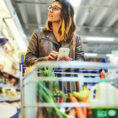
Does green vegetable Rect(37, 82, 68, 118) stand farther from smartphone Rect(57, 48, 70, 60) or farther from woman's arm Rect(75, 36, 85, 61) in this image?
woman's arm Rect(75, 36, 85, 61)

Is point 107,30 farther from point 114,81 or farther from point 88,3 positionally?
point 114,81

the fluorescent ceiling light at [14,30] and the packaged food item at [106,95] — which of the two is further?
the fluorescent ceiling light at [14,30]

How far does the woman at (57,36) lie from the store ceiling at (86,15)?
5.90 metres

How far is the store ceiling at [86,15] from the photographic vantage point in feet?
25.2

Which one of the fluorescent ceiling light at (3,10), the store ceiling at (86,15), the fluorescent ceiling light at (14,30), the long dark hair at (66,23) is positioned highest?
the store ceiling at (86,15)

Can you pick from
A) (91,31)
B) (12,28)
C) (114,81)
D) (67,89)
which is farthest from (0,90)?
(91,31)

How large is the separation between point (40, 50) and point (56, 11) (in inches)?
15.4

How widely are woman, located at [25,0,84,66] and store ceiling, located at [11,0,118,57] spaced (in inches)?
232

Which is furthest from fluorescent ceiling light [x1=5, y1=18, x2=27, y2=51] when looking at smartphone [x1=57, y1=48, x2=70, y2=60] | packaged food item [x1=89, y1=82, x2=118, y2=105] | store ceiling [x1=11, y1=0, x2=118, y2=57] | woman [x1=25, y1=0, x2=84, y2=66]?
packaged food item [x1=89, y1=82, x2=118, y2=105]

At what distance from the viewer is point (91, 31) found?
37.0 feet

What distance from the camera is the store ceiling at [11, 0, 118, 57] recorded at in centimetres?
767

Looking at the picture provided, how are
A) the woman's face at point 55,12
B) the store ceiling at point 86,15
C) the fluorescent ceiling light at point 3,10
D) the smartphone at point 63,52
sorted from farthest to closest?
the store ceiling at point 86,15
the fluorescent ceiling light at point 3,10
the woman's face at point 55,12
the smartphone at point 63,52

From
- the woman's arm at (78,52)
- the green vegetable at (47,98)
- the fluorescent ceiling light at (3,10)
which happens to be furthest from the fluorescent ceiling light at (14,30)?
the green vegetable at (47,98)

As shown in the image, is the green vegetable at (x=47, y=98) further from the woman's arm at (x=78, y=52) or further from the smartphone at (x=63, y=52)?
the woman's arm at (x=78, y=52)
